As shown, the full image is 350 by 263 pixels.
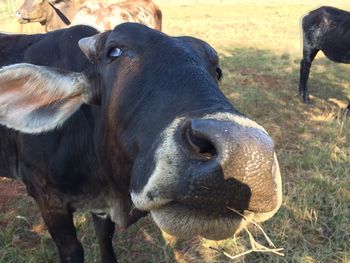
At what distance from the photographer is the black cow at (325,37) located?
341 inches

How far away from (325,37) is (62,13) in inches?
224

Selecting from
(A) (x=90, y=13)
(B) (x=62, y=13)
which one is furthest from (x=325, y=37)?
(B) (x=62, y=13)

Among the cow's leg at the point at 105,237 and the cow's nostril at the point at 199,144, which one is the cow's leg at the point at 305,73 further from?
the cow's nostril at the point at 199,144

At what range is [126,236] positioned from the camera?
12.9ft

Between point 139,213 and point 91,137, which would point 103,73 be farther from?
point 139,213

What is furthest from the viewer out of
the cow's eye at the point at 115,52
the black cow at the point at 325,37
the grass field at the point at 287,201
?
the black cow at the point at 325,37

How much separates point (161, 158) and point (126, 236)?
256cm

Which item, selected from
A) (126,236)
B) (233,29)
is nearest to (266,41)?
(233,29)

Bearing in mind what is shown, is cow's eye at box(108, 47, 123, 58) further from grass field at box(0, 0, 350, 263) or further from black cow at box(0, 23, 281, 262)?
grass field at box(0, 0, 350, 263)

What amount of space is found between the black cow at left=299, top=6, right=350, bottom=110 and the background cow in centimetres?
331

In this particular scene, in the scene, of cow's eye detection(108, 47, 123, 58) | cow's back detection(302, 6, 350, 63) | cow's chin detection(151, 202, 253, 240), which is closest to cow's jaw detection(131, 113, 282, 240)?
cow's chin detection(151, 202, 253, 240)

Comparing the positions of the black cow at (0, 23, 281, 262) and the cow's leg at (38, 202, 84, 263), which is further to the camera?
the cow's leg at (38, 202, 84, 263)

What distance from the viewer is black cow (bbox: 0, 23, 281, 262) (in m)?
1.45

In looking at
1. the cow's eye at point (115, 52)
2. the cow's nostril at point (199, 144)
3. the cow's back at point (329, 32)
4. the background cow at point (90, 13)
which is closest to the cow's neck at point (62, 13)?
the background cow at point (90, 13)
